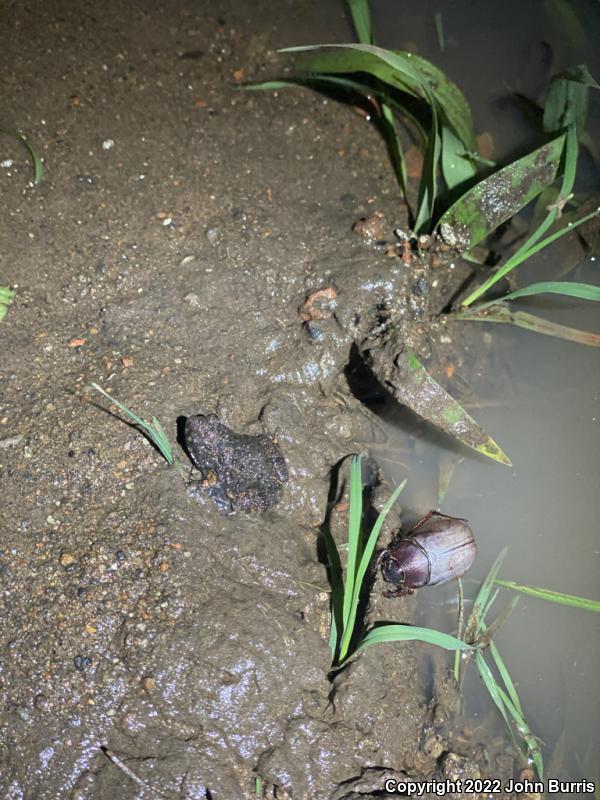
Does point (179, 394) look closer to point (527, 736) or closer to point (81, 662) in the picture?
point (81, 662)

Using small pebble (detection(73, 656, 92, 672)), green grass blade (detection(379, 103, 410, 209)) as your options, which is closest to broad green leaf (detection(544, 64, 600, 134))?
green grass blade (detection(379, 103, 410, 209))

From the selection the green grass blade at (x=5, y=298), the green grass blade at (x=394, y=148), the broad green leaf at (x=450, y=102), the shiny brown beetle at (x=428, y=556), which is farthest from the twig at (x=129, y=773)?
the broad green leaf at (x=450, y=102)

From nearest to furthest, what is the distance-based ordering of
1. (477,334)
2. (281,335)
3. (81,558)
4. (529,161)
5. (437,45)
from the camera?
(81,558) → (281,335) → (529,161) → (477,334) → (437,45)

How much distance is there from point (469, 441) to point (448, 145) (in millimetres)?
1577

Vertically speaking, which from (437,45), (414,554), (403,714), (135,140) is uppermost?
(437,45)

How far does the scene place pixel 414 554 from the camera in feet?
8.95

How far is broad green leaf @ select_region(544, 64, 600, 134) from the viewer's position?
3.22 meters

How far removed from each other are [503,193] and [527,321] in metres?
0.64

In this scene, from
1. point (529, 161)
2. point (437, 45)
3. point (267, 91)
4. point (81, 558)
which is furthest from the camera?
point (437, 45)

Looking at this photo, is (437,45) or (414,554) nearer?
(414,554)

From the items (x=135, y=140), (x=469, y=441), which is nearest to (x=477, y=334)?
(x=469, y=441)

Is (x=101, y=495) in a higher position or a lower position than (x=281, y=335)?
lower

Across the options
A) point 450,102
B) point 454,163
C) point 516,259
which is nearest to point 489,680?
point 516,259

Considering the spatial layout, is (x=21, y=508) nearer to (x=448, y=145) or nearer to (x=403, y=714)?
(x=403, y=714)
